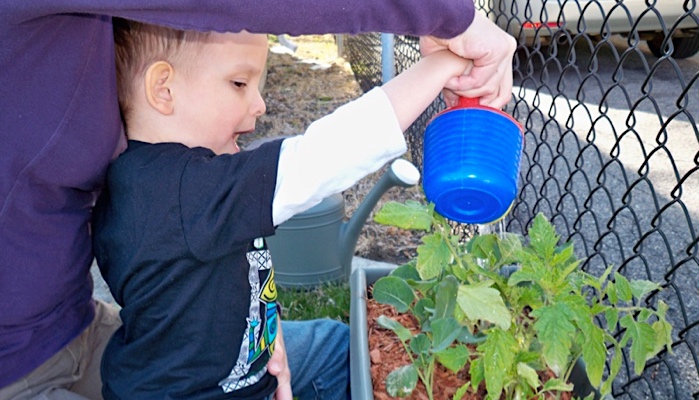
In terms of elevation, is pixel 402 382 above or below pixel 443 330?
below

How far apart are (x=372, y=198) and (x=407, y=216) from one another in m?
0.66

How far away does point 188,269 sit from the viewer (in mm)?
1151

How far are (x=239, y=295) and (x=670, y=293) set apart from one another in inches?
74.5

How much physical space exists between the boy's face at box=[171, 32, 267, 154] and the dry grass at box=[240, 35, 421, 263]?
1781 mm

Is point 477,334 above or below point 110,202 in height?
below

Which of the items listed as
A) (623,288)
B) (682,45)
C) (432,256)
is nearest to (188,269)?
(432,256)

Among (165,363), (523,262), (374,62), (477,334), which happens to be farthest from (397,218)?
(374,62)

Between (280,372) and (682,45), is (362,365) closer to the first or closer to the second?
(280,372)

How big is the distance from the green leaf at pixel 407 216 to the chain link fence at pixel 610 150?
52cm

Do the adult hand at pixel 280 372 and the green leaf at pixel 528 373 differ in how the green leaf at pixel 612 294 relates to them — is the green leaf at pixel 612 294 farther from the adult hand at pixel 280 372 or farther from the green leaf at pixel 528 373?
the adult hand at pixel 280 372

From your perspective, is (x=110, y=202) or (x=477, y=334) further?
(x=477, y=334)

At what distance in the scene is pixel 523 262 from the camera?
47.5 inches

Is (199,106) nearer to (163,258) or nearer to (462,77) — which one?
(163,258)

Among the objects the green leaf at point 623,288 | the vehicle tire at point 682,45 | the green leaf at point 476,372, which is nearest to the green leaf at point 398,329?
the green leaf at point 476,372
